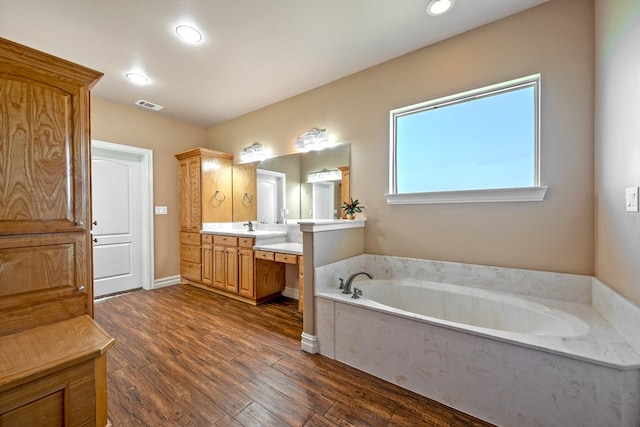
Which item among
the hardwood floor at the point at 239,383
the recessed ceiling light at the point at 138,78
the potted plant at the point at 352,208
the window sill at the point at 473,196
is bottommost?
the hardwood floor at the point at 239,383

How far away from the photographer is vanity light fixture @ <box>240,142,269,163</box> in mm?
3688

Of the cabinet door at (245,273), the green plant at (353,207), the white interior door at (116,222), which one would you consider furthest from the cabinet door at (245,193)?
the green plant at (353,207)

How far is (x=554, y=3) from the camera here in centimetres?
183

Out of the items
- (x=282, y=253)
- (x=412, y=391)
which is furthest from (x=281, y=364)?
(x=282, y=253)

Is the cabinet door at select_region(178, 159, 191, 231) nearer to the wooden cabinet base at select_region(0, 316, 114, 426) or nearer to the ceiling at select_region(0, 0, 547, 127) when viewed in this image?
the ceiling at select_region(0, 0, 547, 127)

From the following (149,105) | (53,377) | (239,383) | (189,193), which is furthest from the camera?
(189,193)

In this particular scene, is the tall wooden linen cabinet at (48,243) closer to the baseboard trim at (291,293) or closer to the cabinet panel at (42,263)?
the cabinet panel at (42,263)

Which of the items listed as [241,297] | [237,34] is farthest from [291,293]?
[237,34]

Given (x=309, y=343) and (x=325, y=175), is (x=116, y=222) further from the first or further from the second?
(x=309, y=343)

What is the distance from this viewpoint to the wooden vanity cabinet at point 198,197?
379 cm

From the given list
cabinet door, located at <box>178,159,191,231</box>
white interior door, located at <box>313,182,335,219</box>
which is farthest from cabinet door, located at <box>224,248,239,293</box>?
white interior door, located at <box>313,182,335,219</box>

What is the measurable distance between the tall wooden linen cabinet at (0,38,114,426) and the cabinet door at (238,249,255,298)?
175 centimetres

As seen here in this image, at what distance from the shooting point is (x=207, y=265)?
370 cm

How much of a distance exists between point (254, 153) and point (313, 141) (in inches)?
45.1
